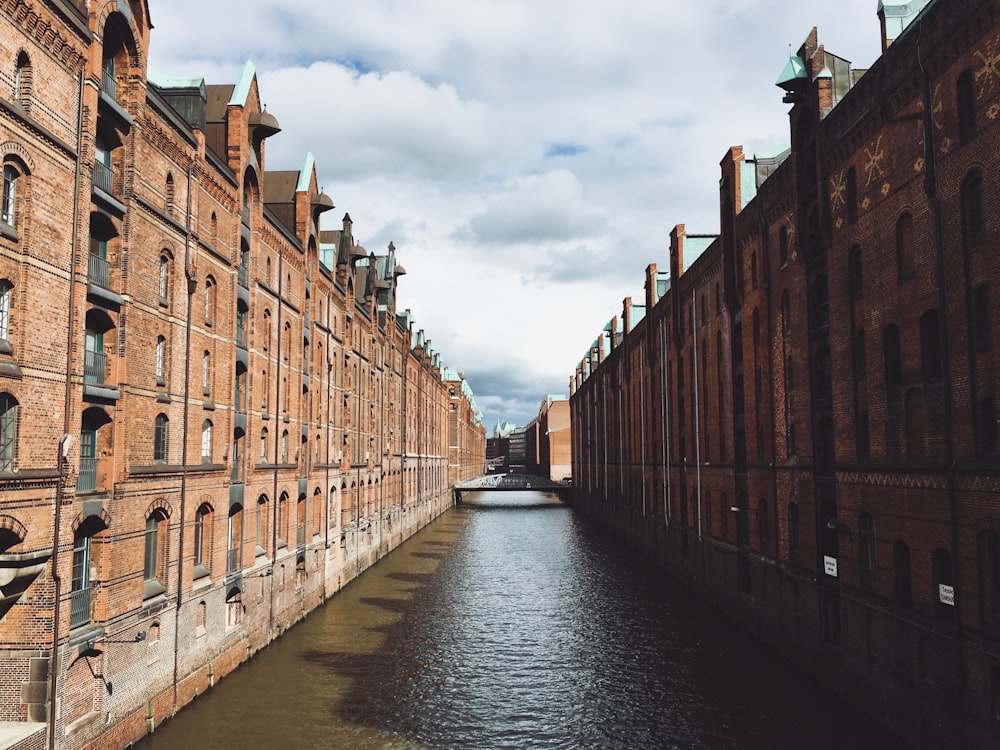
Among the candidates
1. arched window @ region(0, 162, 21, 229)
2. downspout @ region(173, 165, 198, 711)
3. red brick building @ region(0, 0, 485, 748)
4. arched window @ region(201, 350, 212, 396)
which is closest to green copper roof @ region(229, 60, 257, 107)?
red brick building @ region(0, 0, 485, 748)

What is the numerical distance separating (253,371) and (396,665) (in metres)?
10.4

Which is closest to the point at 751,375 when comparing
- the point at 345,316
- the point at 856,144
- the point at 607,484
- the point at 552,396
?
the point at 856,144

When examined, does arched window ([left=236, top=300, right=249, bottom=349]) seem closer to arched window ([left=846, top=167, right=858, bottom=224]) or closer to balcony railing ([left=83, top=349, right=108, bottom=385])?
balcony railing ([left=83, top=349, right=108, bottom=385])

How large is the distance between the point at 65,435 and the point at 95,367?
250 centimetres

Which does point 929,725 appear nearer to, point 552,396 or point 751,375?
point 751,375

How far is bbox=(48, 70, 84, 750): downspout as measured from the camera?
14188 mm

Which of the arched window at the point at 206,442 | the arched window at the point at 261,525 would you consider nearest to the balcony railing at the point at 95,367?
the arched window at the point at 206,442

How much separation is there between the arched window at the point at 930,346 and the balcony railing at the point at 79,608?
17.9m

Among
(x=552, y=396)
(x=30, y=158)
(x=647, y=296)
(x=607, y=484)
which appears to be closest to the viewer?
(x=30, y=158)

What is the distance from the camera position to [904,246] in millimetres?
17688

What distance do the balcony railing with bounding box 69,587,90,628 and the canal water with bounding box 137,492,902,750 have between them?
3.60 metres

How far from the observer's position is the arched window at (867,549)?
63.3ft

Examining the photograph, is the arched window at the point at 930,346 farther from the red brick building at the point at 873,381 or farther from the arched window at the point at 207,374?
the arched window at the point at 207,374

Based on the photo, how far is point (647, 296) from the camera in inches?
→ 1943
